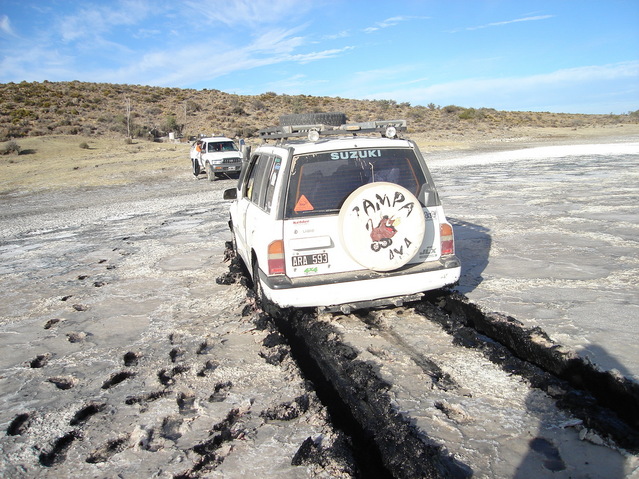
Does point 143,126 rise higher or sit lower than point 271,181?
higher

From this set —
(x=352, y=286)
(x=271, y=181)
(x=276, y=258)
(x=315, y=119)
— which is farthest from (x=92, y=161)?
(x=352, y=286)

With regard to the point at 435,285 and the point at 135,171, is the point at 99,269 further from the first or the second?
the point at 135,171

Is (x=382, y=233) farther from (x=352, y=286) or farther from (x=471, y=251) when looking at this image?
(x=471, y=251)

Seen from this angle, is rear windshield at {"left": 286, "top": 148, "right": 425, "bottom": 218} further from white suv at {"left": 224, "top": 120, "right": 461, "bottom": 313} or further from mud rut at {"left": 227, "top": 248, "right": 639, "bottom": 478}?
mud rut at {"left": 227, "top": 248, "right": 639, "bottom": 478}

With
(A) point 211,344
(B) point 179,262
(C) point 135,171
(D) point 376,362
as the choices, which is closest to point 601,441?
(D) point 376,362

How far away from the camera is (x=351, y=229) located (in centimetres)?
451

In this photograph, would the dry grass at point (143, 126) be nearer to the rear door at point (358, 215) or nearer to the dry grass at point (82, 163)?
the dry grass at point (82, 163)

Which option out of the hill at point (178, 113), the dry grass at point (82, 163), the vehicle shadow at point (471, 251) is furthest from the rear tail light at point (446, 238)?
the hill at point (178, 113)

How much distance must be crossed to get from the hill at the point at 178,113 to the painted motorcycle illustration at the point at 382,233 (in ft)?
125

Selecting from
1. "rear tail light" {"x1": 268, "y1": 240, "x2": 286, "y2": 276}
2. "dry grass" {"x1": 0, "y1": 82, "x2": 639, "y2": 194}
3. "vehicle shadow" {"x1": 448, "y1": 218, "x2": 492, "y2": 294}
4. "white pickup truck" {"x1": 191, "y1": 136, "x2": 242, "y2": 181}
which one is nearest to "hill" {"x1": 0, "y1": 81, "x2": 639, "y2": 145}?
"dry grass" {"x1": 0, "y1": 82, "x2": 639, "y2": 194}

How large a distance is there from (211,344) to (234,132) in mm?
40667

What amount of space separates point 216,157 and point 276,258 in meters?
17.0

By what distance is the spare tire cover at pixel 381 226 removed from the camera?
177 inches

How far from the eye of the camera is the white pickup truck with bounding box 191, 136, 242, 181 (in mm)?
20797
